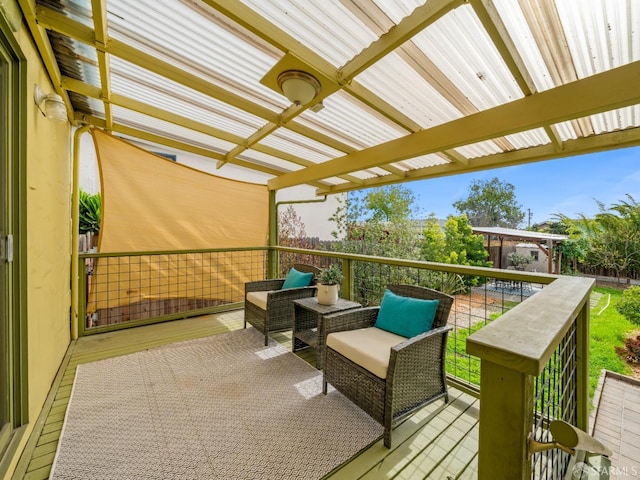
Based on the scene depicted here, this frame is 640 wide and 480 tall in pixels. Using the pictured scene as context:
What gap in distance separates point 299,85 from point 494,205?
57.8 ft

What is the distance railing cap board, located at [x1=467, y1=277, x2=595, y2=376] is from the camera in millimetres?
600

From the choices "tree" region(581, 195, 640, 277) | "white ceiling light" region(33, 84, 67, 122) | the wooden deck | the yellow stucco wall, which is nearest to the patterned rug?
the wooden deck

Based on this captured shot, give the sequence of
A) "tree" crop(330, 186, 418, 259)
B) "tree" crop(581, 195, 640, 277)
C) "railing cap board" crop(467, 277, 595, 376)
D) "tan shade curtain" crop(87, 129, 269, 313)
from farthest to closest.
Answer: "tree" crop(330, 186, 418, 259) → "tree" crop(581, 195, 640, 277) → "tan shade curtain" crop(87, 129, 269, 313) → "railing cap board" crop(467, 277, 595, 376)

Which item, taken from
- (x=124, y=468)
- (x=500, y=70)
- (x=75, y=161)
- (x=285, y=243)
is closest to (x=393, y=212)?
(x=285, y=243)

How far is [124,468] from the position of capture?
5.16 ft

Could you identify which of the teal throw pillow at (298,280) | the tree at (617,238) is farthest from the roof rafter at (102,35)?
the tree at (617,238)

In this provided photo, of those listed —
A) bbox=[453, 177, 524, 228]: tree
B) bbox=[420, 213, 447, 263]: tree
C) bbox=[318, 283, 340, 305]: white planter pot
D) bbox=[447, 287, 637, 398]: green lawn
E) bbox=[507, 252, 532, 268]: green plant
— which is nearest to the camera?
bbox=[318, 283, 340, 305]: white planter pot

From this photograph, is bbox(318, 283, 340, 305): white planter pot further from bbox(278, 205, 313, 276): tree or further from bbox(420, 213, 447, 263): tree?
bbox(420, 213, 447, 263): tree

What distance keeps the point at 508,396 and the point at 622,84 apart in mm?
1969

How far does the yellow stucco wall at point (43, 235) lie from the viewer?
170 centimetres

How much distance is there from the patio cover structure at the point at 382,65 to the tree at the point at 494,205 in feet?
50.9

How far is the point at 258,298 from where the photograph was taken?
10.9 feet

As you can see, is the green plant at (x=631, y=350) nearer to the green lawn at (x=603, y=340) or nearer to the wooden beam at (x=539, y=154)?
the green lawn at (x=603, y=340)

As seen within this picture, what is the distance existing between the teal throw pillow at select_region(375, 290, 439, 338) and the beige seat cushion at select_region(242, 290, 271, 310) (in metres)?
1.39
